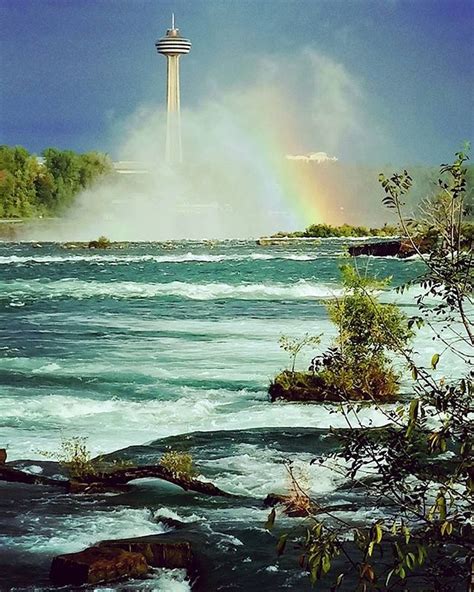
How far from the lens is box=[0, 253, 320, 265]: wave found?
32500 millimetres

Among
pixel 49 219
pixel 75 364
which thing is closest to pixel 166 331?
pixel 75 364

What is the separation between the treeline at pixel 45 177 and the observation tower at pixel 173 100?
5456 mm

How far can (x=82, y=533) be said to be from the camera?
5785 mm

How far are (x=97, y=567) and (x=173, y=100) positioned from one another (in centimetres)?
4787

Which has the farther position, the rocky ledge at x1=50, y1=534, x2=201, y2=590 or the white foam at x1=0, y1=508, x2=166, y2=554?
the white foam at x1=0, y1=508, x2=166, y2=554

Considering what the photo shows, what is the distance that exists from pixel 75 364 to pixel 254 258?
2197 centimetres

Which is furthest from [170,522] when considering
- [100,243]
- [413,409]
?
[100,243]

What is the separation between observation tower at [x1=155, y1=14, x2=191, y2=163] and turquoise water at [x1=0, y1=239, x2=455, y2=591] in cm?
2186

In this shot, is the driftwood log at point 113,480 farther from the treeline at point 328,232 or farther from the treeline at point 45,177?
the treeline at point 328,232

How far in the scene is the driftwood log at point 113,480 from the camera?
6.69 metres

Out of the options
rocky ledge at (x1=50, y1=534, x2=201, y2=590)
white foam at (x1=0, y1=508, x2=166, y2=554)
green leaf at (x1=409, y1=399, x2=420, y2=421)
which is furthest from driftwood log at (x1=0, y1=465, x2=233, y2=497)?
green leaf at (x1=409, y1=399, x2=420, y2=421)

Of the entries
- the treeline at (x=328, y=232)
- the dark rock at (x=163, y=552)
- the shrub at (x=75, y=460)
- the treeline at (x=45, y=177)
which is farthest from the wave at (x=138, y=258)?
the dark rock at (x=163, y=552)

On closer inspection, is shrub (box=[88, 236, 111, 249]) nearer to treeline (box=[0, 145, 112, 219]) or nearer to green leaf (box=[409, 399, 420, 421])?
treeline (box=[0, 145, 112, 219])

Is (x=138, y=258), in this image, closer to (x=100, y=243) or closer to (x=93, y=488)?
(x=100, y=243)
